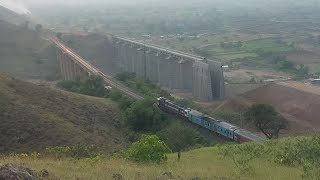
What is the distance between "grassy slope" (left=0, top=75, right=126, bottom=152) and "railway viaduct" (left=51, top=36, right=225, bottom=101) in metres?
25.8

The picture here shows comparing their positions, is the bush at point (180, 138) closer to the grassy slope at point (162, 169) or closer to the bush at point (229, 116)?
the grassy slope at point (162, 169)

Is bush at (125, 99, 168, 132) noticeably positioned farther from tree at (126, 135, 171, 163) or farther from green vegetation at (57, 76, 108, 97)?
tree at (126, 135, 171, 163)

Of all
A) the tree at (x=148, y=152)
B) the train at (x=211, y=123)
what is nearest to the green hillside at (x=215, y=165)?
the tree at (x=148, y=152)

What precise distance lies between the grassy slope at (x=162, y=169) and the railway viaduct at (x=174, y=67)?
153 feet

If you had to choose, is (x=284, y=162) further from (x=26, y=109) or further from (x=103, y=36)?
(x=103, y=36)

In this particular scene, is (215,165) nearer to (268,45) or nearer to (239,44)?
(239,44)

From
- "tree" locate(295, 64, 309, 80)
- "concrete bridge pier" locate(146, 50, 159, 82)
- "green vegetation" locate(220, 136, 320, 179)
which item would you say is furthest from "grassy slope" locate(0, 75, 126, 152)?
"tree" locate(295, 64, 309, 80)

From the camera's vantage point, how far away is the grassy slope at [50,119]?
94.0ft

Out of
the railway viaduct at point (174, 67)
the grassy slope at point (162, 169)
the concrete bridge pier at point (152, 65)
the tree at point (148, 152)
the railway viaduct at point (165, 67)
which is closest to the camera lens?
the grassy slope at point (162, 169)

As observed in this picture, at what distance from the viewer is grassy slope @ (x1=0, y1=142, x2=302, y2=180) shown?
40.0 feet

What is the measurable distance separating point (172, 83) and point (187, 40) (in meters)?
53.6

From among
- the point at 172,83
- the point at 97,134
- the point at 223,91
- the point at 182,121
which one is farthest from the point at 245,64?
the point at 97,134

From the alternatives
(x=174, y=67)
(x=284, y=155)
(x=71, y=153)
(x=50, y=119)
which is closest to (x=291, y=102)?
(x=174, y=67)

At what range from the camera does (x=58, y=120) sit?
32.3 m
